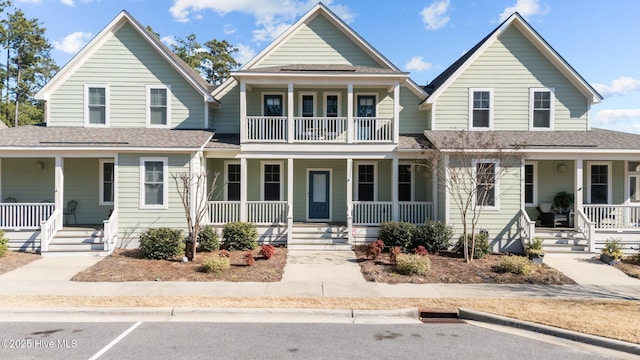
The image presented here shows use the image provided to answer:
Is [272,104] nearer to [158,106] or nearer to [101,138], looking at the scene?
[158,106]

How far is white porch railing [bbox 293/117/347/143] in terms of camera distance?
15.3 meters

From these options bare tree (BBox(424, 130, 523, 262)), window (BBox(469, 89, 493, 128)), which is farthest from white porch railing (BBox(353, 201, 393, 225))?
window (BBox(469, 89, 493, 128))

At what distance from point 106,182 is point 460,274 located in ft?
46.3

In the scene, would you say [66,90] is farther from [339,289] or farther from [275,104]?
[339,289]

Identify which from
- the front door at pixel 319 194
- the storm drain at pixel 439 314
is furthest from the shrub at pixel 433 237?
the storm drain at pixel 439 314

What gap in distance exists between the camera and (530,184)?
15.8 meters

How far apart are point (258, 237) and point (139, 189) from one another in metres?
4.70

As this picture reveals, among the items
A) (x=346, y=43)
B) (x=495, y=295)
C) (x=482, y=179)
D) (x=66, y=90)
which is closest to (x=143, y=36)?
(x=66, y=90)

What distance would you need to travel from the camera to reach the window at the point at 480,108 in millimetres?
15828

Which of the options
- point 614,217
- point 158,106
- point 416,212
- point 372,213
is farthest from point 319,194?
point 614,217

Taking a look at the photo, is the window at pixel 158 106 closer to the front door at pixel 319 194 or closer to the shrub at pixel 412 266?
the front door at pixel 319 194

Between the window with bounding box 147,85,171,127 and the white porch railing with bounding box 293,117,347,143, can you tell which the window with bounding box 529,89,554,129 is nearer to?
the white porch railing with bounding box 293,117,347,143

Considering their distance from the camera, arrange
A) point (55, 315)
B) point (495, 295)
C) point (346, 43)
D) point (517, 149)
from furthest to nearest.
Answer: point (346, 43)
point (517, 149)
point (495, 295)
point (55, 315)

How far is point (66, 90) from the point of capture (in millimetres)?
15523
